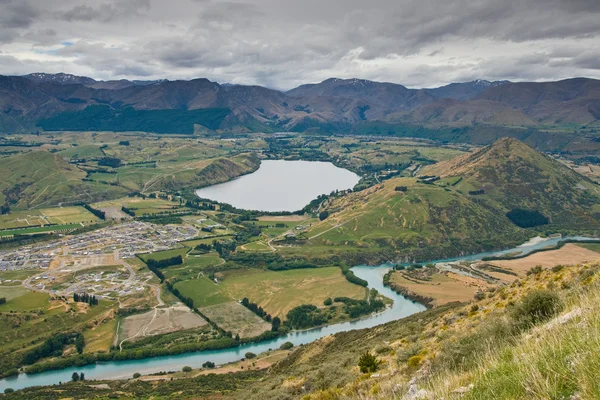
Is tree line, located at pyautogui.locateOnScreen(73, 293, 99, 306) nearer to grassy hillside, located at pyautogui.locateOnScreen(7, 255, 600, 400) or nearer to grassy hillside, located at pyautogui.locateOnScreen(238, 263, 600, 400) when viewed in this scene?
grassy hillside, located at pyautogui.locateOnScreen(238, 263, 600, 400)

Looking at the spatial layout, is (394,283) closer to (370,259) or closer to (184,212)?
(370,259)

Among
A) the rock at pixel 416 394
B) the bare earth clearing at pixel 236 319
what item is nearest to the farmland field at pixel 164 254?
the bare earth clearing at pixel 236 319

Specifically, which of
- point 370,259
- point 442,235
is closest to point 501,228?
point 442,235

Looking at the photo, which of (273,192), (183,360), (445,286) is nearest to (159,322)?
(183,360)

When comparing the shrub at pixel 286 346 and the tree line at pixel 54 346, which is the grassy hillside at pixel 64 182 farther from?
the shrub at pixel 286 346

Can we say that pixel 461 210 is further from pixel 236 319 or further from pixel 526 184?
pixel 236 319

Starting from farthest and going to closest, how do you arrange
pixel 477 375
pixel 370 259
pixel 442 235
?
pixel 442 235, pixel 370 259, pixel 477 375
